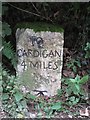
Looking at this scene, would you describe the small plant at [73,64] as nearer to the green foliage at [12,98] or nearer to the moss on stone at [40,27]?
the moss on stone at [40,27]

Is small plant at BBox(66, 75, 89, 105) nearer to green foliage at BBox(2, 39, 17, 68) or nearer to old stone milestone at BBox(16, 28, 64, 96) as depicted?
old stone milestone at BBox(16, 28, 64, 96)

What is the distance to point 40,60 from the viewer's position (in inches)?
166

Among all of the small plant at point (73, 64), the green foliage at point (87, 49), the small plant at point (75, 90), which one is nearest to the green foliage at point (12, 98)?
the small plant at point (75, 90)

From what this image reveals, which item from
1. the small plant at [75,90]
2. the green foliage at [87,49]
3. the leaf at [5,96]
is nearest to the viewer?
the leaf at [5,96]

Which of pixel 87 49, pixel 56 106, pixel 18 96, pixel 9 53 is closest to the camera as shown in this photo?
pixel 18 96

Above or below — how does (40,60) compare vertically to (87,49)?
below

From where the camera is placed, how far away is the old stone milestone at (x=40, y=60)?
13.6 ft

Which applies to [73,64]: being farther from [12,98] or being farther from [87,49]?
[12,98]

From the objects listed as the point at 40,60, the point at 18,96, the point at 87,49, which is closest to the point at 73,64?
the point at 87,49

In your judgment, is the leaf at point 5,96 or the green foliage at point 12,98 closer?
the green foliage at point 12,98

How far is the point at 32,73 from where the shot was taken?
4.26 meters

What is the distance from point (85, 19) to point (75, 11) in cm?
21

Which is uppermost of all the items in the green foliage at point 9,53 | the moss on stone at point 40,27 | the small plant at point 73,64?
the moss on stone at point 40,27

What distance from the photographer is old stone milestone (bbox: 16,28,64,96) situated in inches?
163
